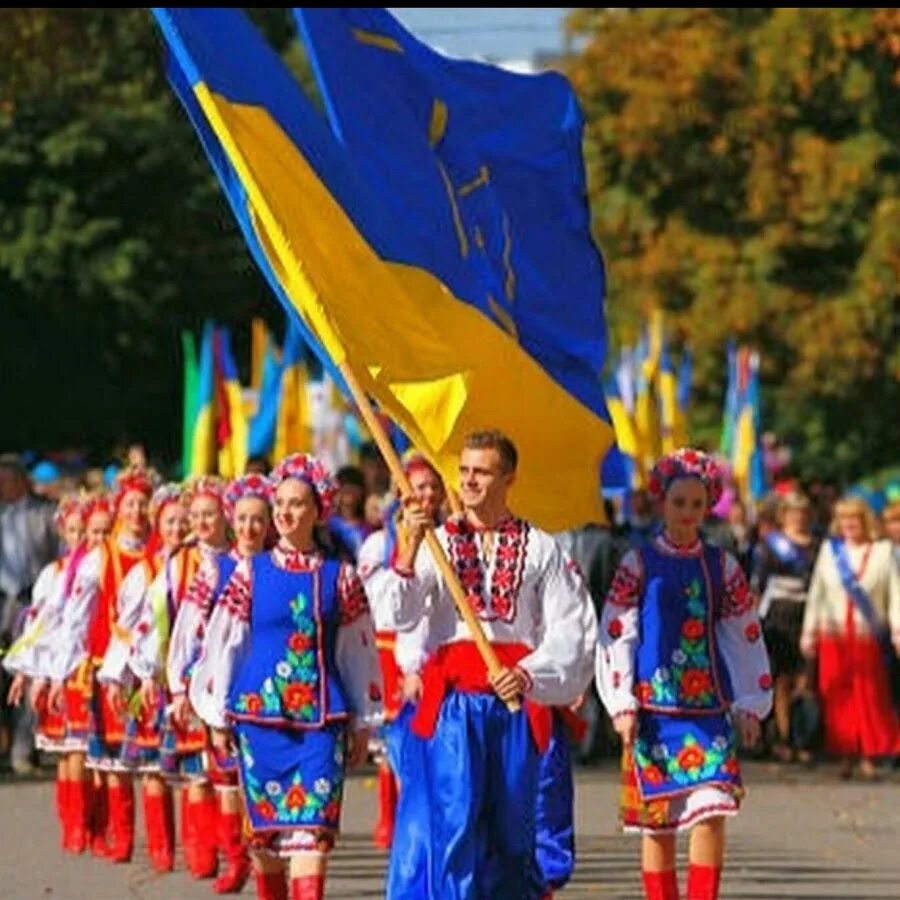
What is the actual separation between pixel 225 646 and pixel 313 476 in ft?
2.13

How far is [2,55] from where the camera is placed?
2906 cm

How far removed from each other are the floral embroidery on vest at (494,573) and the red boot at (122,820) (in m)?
5.44

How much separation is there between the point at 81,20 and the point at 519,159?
14.2 meters

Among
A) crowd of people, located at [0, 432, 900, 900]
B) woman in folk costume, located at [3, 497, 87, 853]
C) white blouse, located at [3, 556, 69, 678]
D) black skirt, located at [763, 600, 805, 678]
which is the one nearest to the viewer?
crowd of people, located at [0, 432, 900, 900]

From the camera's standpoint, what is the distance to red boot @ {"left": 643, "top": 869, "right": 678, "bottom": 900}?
46.2 feet

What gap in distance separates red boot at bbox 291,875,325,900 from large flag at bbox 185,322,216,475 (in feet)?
40.8

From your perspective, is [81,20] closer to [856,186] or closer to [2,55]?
[2,55]

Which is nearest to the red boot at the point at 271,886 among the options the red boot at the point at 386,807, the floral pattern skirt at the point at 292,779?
the floral pattern skirt at the point at 292,779

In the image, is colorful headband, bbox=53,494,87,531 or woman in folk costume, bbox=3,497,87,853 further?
colorful headband, bbox=53,494,87,531

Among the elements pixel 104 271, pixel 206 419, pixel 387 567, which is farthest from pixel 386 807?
pixel 104 271

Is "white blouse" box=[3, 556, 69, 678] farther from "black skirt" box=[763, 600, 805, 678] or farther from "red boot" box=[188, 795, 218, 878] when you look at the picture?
"black skirt" box=[763, 600, 805, 678]

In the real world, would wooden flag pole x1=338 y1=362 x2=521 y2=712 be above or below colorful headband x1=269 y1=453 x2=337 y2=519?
below

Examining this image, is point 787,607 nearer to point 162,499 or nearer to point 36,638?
point 36,638

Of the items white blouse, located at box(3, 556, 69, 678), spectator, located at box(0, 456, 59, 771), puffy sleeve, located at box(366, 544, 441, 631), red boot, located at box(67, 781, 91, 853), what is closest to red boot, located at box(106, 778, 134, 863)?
red boot, located at box(67, 781, 91, 853)
